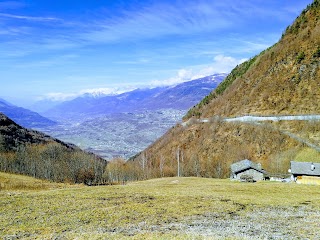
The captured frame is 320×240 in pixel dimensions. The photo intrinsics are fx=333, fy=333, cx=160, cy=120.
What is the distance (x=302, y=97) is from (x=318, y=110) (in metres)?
12.0

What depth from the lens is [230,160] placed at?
12306 cm

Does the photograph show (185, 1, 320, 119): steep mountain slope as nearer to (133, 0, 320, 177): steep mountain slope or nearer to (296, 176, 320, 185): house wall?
(133, 0, 320, 177): steep mountain slope

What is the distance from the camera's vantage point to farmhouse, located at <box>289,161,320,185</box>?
8000 centimetres

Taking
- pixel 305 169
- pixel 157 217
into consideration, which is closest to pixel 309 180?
pixel 305 169

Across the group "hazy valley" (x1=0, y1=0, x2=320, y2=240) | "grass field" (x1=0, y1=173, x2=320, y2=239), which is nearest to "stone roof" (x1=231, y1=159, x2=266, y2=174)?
"hazy valley" (x1=0, y1=0, x2=320, y2=240)

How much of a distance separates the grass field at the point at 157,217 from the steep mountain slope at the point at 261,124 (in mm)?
63818

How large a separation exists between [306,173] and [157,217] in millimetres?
58446

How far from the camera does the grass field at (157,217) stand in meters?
27.8

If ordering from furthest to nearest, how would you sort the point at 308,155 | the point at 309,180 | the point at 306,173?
the point at 308,155 → the point at 309,180 → the point at 306,173

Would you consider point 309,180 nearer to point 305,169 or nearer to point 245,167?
point 305,169

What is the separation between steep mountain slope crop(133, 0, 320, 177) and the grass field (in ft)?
209

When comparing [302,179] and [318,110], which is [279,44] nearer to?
[318,110]

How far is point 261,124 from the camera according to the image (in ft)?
427

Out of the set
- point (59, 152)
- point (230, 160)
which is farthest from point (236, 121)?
point (59, 152)
